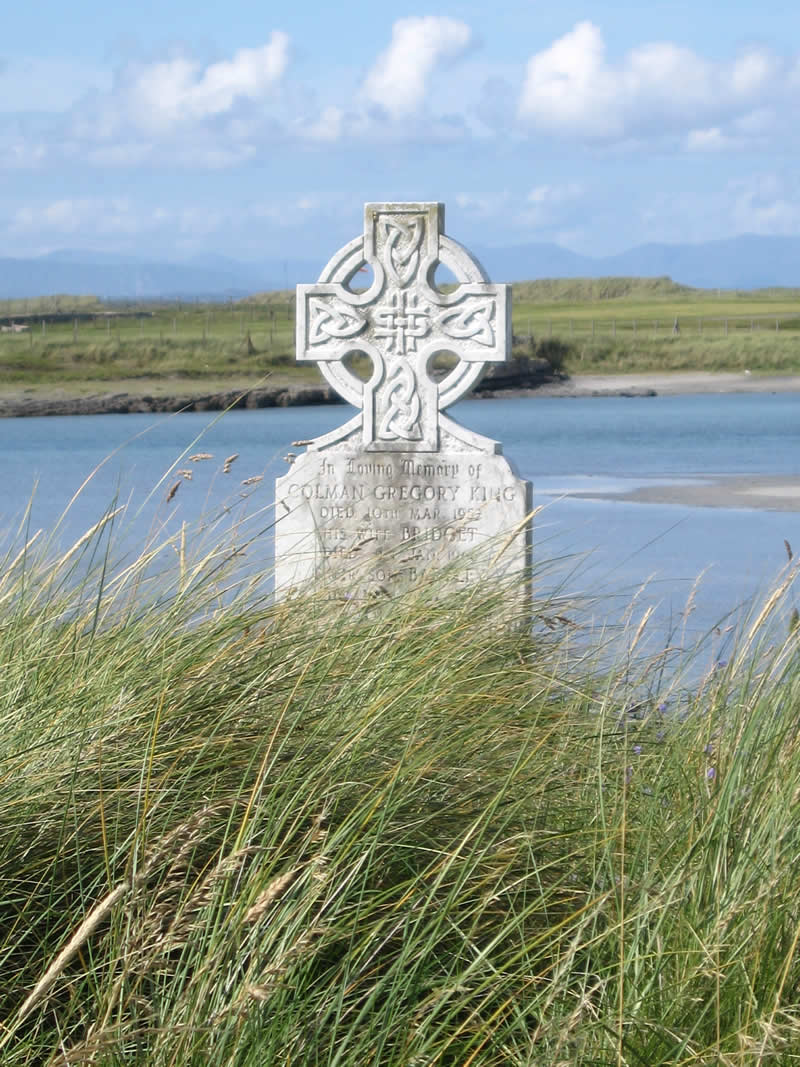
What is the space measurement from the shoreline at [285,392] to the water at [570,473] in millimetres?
1549

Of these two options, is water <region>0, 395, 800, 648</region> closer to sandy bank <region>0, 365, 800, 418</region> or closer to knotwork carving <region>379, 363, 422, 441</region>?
knotwork carving <region>379, 363, 422, 441</region>

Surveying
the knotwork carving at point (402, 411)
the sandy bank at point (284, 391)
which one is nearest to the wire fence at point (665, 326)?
the sandy bank at point (284, 391)

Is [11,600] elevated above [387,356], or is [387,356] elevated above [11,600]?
[387,356]

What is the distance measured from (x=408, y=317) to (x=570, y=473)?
15.4 meters

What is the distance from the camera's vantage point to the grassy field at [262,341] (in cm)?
5578

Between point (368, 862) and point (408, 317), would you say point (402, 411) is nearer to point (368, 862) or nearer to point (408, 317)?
point (408, 317)

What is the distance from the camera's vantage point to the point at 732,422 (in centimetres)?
3509

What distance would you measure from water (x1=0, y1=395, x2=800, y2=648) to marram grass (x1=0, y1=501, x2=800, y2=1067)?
3.40 feet

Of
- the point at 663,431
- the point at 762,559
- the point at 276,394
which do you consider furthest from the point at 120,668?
the point at 276,394

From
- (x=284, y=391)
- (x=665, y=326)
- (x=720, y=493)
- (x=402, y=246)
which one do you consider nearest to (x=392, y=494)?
(x=402, y=246)

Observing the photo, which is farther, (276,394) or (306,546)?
(276,394)

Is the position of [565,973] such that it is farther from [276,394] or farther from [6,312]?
[6,312]

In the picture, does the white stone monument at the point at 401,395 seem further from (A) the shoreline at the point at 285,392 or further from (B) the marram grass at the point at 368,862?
(A) the shoreline at the point at 285,392

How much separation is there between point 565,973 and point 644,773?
117 centimetres
